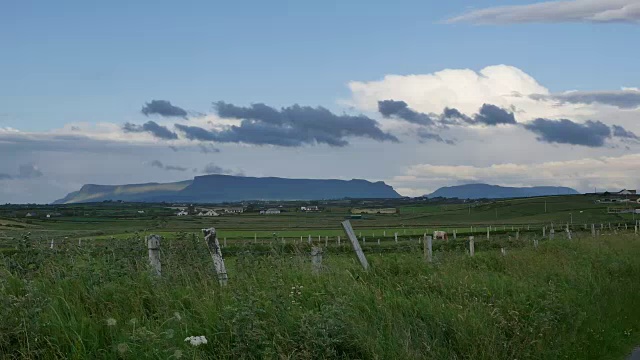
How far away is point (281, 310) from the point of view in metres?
9.02

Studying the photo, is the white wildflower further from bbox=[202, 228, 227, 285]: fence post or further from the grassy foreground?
bbox=[202, 228, 227, 285]: fence post

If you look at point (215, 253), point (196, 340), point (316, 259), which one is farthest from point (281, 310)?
point (316, 259)

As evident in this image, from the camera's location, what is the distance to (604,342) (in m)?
12.7

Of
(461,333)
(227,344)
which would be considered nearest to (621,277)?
(461,333)

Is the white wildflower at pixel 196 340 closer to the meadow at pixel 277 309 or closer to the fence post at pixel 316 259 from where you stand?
the meadow at pixel 277 309

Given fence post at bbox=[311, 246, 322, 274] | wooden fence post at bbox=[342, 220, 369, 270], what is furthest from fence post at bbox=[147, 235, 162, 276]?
wooden fence post at bbox=[342, 220, 369, 270]

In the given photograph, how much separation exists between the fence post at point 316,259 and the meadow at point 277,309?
149 mm

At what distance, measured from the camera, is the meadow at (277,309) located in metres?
8.14

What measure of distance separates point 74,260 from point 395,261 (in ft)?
20.7

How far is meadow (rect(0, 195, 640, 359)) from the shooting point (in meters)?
8.14

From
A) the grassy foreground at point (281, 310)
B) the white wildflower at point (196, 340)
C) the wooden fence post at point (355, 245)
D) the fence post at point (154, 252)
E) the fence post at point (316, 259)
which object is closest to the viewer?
the white wildflower at point (196, 340)

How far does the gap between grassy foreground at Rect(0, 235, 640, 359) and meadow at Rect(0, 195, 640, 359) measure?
0.02m

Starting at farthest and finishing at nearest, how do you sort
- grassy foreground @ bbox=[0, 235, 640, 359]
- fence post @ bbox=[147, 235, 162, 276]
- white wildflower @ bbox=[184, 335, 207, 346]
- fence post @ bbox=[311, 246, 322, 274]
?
fence post @ bbox=[311, 246, 322, 274] < fence post @ bbox=[147, 235, 162, 276] < grassy foreground @ bbox=[0, 235, 640, 359] < white wildflower @ bbox=[184, 335, 207, 346]

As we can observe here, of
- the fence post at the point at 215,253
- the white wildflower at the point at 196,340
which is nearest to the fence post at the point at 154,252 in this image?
the fence post at the point at 215,253
